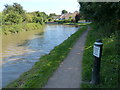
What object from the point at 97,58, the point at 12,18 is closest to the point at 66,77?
the point at 97,58

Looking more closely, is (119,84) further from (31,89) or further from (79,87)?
(31,89)

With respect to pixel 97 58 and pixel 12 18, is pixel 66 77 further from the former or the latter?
pixel 12 18

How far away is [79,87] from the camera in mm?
4188

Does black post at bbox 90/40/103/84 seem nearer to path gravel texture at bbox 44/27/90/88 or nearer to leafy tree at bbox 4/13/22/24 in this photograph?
A: path gravel texture at bbox 44/27/90/88

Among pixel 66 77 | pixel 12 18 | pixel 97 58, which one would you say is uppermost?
pixel 12 18

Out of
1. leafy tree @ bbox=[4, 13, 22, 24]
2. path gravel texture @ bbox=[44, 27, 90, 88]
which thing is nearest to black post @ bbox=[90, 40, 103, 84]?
path gravel texture @ bbox=[44, 27, 90, 88]

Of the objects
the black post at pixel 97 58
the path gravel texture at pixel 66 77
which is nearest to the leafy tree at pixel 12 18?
A: the path gravel texture at pixel 66 77

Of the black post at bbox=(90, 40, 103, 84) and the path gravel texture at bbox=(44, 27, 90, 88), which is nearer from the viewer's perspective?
the black post at bbox=(90, 40, 103, 84)

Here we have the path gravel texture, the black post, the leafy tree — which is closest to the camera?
the black post

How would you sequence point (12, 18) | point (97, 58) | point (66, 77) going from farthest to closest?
point (12, 18), point (66, 77), point (97, 58)

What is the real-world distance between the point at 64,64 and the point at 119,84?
9.62 ft

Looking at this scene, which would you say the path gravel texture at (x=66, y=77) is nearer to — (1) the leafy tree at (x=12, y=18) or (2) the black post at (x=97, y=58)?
(2) the black post at (x=97, y=58)

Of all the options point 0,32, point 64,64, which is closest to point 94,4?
point 64,64

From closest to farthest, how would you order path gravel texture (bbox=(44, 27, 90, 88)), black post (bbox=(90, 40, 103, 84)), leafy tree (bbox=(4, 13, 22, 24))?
black post (bbox=(90, 40, 103, 84)) → path gravel texture (bbox=(44, 27, 90, 88)) → leafy tree (bbox=(4, 13, 22, 24))
